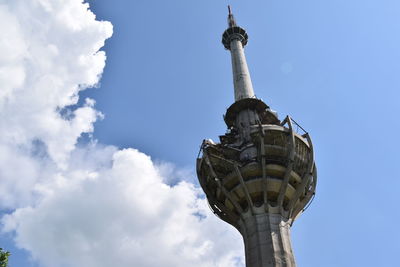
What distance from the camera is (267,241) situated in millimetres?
28938

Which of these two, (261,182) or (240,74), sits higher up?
(240,74)

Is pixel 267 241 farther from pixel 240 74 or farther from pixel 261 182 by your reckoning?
pixel 240 74

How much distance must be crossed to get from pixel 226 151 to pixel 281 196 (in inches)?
249

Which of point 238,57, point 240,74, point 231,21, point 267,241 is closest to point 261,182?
point 267,241

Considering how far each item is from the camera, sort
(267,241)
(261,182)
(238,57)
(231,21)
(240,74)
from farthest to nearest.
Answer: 1. (231,21)
2. (238,57)
3. (240,74)
4. (261,182)
5. (267,241)

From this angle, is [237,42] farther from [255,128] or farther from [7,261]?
[7,261]

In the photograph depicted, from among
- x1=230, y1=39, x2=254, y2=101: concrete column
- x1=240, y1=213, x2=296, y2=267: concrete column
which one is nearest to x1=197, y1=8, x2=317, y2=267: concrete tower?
x1=240, y1=213, x2=296, y2=267: concrete column

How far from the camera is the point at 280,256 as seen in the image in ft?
92.0

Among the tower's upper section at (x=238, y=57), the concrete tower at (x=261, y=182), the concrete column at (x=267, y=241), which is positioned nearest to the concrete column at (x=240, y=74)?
the tower's upper section at (x=238, y=57)

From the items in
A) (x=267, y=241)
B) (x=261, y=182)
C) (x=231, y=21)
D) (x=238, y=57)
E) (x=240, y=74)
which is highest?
(x=231, y=21)

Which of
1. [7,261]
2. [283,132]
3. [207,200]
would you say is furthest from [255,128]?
[7,261]

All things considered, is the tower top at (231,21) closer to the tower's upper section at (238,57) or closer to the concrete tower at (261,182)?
the tower's upper section at (238,57)

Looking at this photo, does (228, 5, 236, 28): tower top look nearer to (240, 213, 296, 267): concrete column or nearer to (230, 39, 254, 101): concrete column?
(230, 39, 254, 101): concrete column

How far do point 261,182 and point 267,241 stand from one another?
16.1 ft
